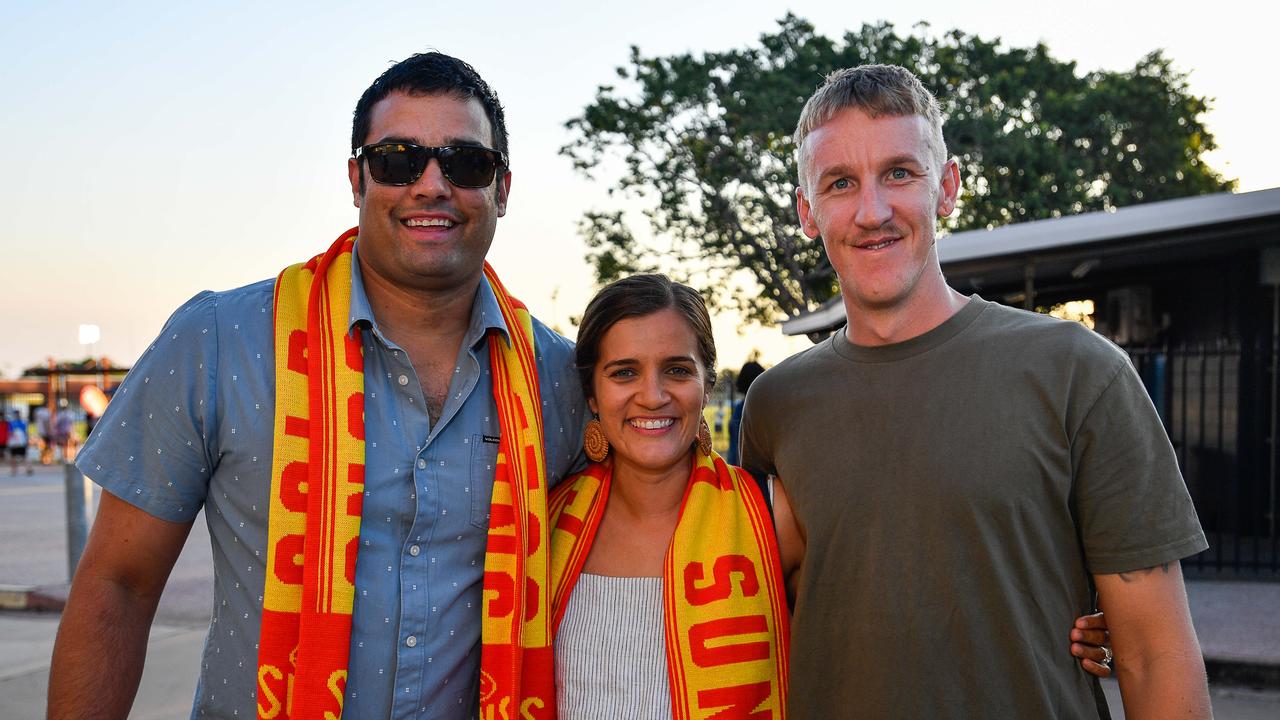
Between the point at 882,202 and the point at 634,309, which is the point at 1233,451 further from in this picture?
the point at 882,202

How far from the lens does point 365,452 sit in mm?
2283

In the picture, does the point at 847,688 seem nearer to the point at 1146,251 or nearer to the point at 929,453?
the point at 929,453

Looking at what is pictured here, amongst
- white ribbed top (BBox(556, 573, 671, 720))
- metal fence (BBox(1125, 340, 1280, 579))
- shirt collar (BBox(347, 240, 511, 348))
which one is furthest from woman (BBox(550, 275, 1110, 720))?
metal fence (BBox(1125, 340, 1280, 579))

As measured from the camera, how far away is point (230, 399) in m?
2.21

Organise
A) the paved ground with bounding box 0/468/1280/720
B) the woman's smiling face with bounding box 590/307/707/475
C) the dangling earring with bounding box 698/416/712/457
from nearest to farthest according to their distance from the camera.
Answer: the woman's smiling face with bounding box 590/307/707/475
the dangling earring with bounding box 698/416/712/457
the paved ground with bounding box 0/468/1280/720

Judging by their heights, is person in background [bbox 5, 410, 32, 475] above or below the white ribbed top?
above

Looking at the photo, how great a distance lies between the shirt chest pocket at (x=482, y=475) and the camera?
→ 237cm

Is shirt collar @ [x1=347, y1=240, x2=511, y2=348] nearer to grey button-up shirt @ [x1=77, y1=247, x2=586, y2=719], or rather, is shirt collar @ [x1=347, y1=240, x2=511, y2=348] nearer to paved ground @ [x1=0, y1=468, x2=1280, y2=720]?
grey button-up shirt @ [x1=77, y1=247, x2=586, y2=719]

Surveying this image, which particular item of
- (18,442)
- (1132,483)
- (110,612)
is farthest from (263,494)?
(18,442)

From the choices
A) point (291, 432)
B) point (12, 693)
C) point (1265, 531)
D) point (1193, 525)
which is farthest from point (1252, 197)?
point (12, 693)

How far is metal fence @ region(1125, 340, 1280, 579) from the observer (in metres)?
8.69

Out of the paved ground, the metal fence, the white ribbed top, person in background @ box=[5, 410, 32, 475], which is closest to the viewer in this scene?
the white ribbed top

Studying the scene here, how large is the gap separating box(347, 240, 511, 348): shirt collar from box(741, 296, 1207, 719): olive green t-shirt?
97 cm

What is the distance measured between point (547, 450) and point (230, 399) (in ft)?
2.89
